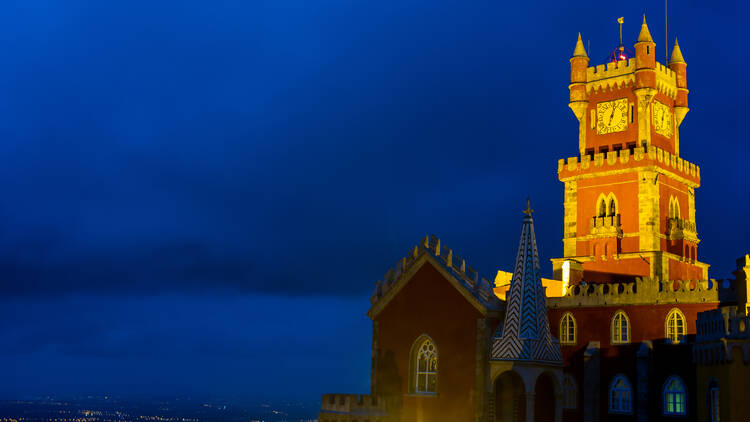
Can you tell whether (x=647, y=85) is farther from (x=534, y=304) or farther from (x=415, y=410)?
(x=415, y=410)

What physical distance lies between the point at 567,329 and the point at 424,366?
745cm

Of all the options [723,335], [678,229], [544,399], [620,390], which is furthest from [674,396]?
[678,229]

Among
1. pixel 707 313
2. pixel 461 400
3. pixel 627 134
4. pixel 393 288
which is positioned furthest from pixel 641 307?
pixel 627 134

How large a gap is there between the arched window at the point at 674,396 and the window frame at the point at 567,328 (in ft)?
16.7

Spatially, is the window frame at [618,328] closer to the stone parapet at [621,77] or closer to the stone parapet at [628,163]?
the stone parapet at [628,163]

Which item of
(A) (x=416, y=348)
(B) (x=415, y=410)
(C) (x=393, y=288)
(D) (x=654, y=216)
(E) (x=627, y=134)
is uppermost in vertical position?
(E) (x=627, y=134)

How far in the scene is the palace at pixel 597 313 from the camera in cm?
3838

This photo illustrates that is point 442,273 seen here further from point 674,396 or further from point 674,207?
point 674,207

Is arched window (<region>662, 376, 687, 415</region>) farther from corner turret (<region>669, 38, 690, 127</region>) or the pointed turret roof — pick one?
corner turret (<region>669, 38, 690, 127</region>)

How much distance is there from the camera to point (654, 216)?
5112cm

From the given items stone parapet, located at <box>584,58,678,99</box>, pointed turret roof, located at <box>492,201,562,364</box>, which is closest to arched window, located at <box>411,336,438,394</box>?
pointed turret roof, located at <box>492,201,562,364</box>

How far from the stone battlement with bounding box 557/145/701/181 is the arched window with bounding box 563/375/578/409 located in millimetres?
15712

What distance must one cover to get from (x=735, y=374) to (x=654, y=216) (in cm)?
1891

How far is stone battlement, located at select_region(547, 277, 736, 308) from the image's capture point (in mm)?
38438
